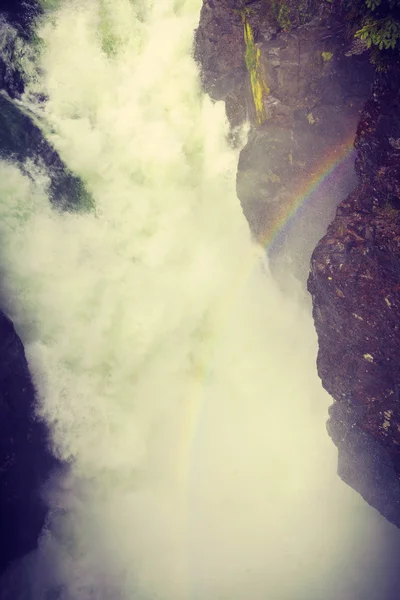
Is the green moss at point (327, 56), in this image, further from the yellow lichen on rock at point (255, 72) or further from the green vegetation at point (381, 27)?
the green vegetation at point (381, 27)

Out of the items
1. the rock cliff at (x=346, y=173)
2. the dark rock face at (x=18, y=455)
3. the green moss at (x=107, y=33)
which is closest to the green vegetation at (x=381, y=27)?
the rock cliff at (x=346, y=173)

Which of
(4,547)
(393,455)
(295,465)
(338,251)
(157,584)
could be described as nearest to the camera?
(338,251)

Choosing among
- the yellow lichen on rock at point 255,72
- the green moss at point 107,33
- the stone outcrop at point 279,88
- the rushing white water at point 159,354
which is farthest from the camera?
the green moss at point 107,33

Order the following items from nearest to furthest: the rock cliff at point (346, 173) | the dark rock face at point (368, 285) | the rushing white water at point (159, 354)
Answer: the dark rock face at point (368, 285)
the rock cliff at point (346, 173)
the rushing white water at point (159, 354)

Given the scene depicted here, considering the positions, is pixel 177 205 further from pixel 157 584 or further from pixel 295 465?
pixel 157 584

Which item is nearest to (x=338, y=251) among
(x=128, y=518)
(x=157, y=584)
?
(x=128, y=518)

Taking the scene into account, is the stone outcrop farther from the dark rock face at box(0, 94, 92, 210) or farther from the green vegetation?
the dark rock face at box(0, 94, 92, 210)
